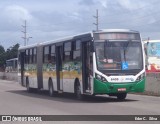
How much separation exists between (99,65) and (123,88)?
150cm

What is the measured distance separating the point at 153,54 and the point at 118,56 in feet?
77.3

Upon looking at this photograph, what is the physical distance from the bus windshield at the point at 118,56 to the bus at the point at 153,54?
21.7m

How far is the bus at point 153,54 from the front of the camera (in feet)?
148

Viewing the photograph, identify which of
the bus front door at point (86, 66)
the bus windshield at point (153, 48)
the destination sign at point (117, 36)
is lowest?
the bus front door at point (86, 66)

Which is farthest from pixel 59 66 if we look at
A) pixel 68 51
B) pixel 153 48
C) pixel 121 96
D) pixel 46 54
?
pixel 153 48

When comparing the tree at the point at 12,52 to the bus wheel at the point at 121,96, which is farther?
the tree at the point at 12,52

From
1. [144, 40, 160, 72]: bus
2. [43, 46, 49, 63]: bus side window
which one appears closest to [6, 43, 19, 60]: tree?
[144, 40, 160, 72]: bus

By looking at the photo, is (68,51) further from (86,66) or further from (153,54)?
(153,54)

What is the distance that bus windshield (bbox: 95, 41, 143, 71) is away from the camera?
2252cm

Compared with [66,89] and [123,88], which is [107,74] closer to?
[123,88]

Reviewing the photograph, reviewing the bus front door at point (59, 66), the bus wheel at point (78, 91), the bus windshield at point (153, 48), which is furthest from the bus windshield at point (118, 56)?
the bus windshield at point (153, 48)

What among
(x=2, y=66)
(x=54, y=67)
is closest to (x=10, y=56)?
(x=2, y=66)

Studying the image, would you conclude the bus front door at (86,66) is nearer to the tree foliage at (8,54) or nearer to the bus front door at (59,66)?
the bus front door at (59,66)

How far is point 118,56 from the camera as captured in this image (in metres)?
22.6
